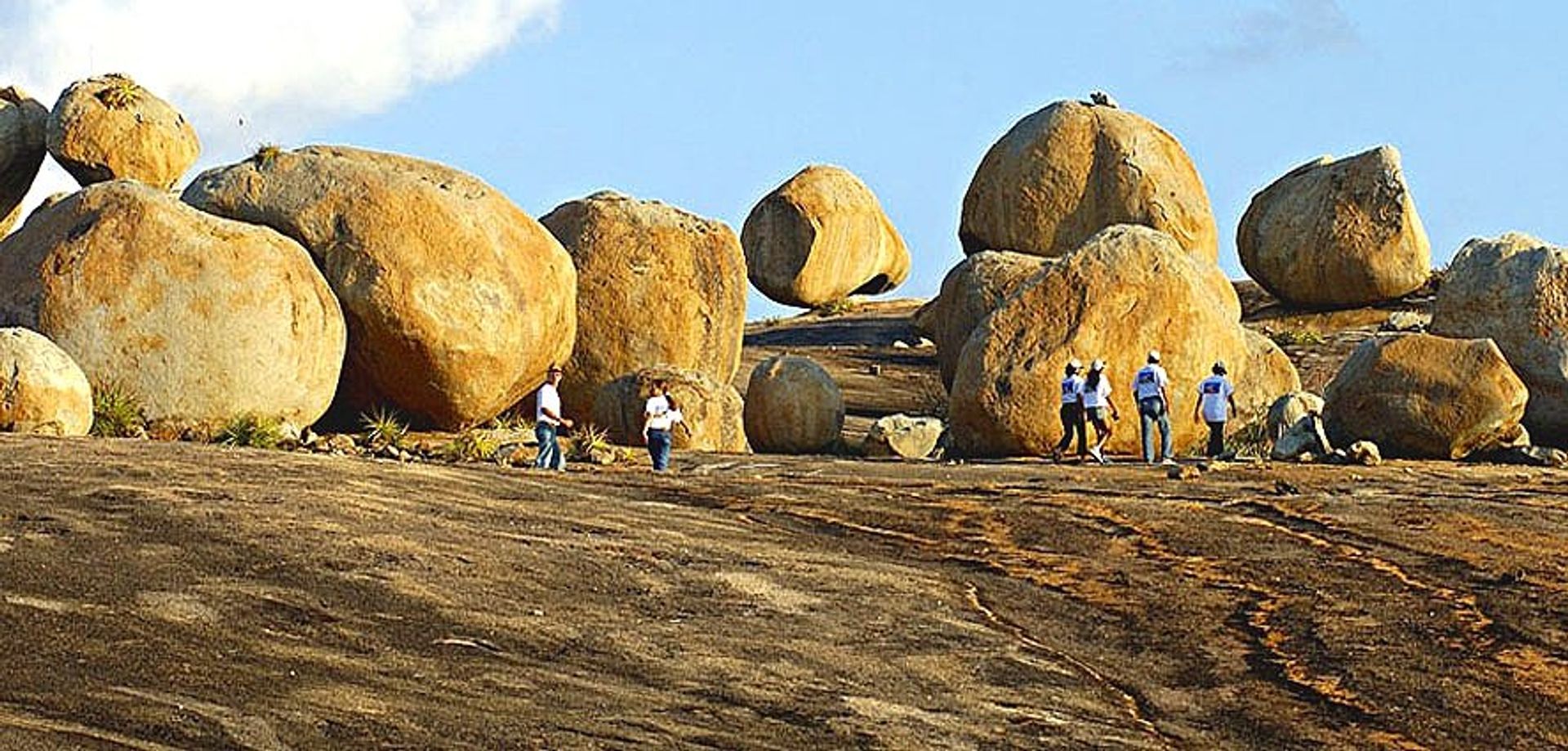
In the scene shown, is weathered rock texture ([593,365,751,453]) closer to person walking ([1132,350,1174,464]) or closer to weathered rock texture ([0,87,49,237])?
person walking ([1132,350,1174,464])

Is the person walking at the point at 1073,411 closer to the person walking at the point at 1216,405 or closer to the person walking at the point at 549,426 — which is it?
the person walking at the point at 1216,405

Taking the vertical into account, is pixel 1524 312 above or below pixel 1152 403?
above

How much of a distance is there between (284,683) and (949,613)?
396cm

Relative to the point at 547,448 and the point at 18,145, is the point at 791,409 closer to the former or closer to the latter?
the point at 547,448

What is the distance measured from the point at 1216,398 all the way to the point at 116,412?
35.5 feet

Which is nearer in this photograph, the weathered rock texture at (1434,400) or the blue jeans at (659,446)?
the blue jeans at (659,446)

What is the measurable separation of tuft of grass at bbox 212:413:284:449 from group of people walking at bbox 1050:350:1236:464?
306 inches

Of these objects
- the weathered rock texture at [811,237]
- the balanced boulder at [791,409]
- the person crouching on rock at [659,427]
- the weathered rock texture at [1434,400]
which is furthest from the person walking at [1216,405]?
the weathered rock texture at [811,237]

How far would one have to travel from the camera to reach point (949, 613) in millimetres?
11039

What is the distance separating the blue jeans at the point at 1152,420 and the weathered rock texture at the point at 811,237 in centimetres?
2443

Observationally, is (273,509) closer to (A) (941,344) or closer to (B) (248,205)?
(B) (248,205)

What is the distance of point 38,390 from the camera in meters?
19.1

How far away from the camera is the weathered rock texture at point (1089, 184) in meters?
39.4

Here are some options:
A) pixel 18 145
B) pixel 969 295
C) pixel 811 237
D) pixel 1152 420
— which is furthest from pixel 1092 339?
pixel 811 237
